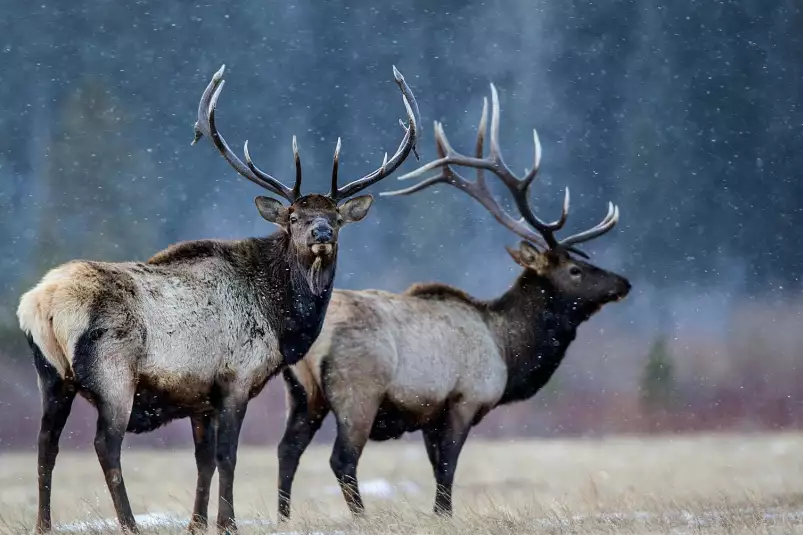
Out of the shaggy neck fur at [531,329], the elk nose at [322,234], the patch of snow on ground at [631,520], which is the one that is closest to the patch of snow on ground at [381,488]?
the shaggy neck fur at [531,329]

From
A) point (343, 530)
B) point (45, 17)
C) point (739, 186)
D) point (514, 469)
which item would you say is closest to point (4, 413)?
point (514, 469)

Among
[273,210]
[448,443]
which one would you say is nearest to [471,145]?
[448,443]

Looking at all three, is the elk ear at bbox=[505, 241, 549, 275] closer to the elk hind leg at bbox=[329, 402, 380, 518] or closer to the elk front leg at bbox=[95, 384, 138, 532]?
the elk hind leg at bbox=[329, 402, 380, 518]

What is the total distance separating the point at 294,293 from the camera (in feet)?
26.7

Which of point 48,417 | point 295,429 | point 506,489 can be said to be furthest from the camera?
point 506,489

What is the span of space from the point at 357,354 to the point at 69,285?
263cm

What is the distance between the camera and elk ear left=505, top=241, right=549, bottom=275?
1057 centimetres

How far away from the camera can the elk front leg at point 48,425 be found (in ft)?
23.3

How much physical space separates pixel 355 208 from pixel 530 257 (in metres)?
2.58

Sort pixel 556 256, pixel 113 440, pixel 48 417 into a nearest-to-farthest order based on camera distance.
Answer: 1. pixel 113 440
2. pixel 48 417
3. pixel 556 256

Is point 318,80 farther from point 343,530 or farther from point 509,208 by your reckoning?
point 343,530

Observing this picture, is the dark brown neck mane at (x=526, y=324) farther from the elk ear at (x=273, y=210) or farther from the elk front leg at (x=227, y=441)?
the elk front leg at (x=227, y=441)

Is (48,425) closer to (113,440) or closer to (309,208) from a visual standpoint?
(113,440)

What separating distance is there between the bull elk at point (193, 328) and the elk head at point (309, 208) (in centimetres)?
1
